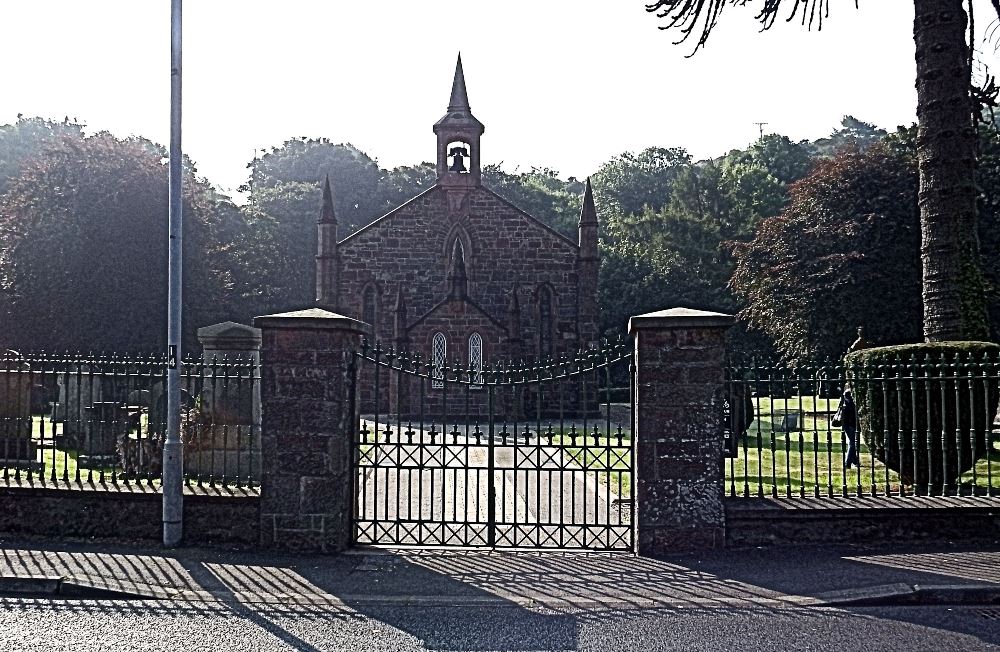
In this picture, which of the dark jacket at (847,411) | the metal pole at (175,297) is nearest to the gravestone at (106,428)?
the metal pole at (175,297)

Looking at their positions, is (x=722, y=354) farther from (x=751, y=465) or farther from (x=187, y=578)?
(x=751, y=465)

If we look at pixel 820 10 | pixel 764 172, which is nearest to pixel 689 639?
pixel 820 10

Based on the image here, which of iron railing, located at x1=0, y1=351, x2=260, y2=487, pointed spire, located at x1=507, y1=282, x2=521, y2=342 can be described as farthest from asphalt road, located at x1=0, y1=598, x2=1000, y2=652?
pointed spire, located at x1=507, y1=282, x2=521, y2=342

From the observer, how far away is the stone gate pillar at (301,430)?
30.1 ft

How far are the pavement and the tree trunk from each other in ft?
15.1

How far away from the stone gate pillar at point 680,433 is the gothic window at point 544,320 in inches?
976

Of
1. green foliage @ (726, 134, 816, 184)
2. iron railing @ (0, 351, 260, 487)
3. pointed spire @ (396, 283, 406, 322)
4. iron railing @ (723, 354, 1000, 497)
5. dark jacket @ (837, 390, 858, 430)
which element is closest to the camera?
iron railing @ (723, 354, 1000, 497)

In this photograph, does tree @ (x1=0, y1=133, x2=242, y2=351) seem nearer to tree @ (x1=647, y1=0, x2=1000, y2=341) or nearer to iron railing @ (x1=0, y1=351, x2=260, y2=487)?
iron railing @ (x1=0, y1=351, x2=260, y2=487)

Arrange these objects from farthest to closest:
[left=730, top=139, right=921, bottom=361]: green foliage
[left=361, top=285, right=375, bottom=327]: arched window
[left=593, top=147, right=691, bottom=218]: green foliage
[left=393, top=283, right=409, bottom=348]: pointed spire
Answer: [left=593, top=147, right=691, bottom=218]: green foliage → [left=730, top=139, right=921, bottom=361]: green foliage → [left=361, top=285, right=375, bottom=327]: arched window → [left=393, top=283, right=409, bottom=348]: pointed spire

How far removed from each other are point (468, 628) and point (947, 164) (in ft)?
30.7

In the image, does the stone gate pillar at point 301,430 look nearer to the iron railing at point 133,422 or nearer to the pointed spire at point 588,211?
the iron railing at point 133,422

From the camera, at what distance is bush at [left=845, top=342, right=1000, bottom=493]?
9711mm

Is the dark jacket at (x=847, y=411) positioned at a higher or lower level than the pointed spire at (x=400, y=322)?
lower

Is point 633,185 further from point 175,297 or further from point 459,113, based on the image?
point 175,297
